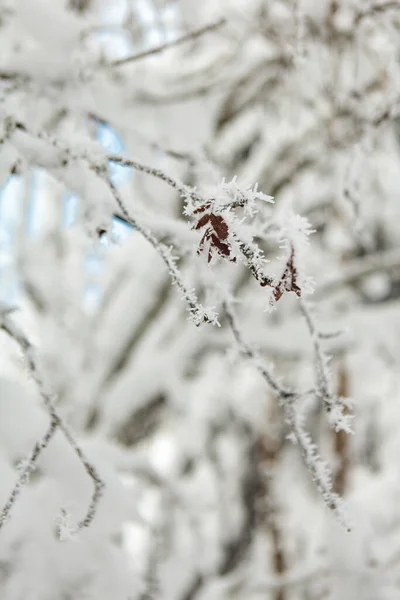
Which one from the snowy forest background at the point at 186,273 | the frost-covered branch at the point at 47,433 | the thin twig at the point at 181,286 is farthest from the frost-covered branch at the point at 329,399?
the frost-covered branch at the point at 47,433

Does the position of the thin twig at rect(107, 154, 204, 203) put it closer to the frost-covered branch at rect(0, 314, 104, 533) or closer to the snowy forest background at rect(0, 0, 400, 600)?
the snowy forest background at rect(0, 0, 400, 600)

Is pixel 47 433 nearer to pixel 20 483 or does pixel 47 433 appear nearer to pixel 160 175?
pixel 20 483

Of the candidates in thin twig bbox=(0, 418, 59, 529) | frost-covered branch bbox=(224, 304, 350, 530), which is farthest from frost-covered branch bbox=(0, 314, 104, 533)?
frost-covered branch bbox=(224, 304, 350, 530)

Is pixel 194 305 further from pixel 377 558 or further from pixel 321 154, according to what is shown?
pixel 321 154

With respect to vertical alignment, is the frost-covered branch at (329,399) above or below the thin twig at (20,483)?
above

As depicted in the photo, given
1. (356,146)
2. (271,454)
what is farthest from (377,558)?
(271,454)

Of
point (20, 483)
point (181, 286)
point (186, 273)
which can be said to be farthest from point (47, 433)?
point (186, 273)

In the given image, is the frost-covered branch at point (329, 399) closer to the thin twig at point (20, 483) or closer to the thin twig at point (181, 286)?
the thin twig at point (181, 286)
